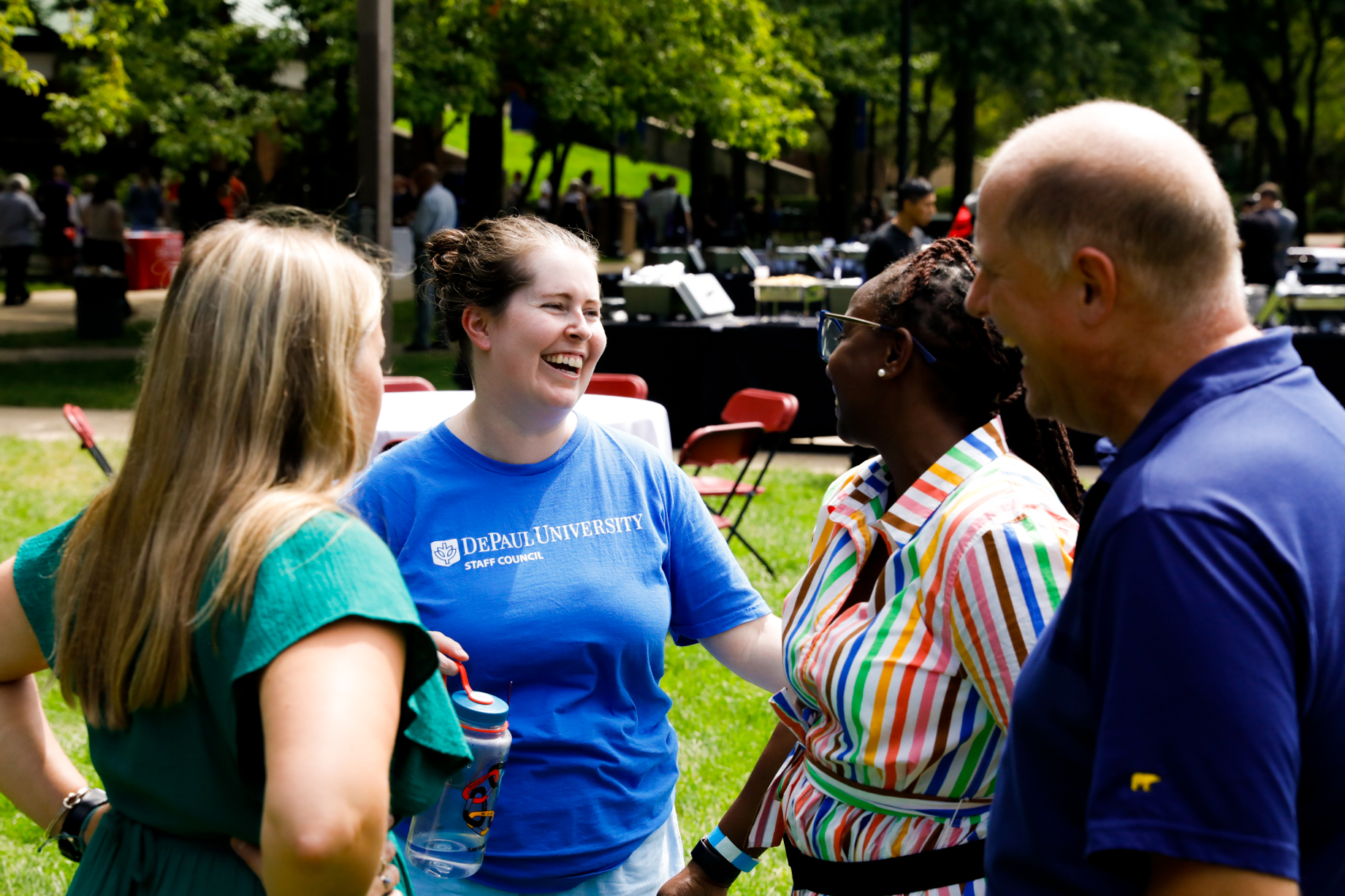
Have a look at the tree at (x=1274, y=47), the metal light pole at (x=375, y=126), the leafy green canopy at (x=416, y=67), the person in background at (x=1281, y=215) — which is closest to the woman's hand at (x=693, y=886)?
the metal light pole at (x=375, y=126)

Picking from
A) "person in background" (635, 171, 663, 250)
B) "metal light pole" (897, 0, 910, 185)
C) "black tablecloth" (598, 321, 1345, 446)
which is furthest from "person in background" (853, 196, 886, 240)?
"black tablecloth" (598, 321, 1345, 446)

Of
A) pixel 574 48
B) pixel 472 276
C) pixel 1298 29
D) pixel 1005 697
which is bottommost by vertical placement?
pixel 1005 697

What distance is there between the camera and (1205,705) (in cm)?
111

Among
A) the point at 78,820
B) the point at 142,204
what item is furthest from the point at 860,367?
the point at 142,204

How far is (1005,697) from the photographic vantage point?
183cm

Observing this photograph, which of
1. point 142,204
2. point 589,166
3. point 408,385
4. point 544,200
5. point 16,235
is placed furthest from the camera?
point 589,166

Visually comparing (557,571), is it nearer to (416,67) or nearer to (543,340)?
(543,340)

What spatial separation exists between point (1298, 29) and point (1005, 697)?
45.5 m

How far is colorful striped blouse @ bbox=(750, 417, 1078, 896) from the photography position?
1833 mm

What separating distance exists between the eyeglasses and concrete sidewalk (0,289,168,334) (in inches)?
620

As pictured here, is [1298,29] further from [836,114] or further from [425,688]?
[425,688]

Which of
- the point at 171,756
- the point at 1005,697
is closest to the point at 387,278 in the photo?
the point at 171,756

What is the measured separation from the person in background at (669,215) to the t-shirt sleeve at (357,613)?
946 inches

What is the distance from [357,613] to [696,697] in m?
4.07
